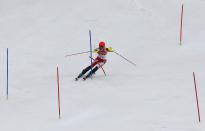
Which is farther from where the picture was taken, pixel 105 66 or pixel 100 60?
pixel 105 66

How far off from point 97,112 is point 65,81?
2.96 metres

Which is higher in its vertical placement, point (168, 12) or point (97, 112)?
point (168, 12)

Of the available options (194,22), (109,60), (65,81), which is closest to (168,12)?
(194,22)

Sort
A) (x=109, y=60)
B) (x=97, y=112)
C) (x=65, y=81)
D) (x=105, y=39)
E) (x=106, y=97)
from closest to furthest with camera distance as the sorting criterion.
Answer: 1. (x=97, y=112)
2. (x=106, y=97)
3. (x=65, y=81)
4. (x=109, y=60)
5. (x=105, y=39)

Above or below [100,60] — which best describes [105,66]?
below

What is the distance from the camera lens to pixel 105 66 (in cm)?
1753

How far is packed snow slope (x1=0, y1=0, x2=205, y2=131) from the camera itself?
1324 cm

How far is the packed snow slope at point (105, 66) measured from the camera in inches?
521

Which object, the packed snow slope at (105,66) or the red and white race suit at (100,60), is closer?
the packed snow slope at (105,66)

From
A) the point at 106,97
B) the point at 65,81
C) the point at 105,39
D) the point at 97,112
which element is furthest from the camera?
the point at 105,39

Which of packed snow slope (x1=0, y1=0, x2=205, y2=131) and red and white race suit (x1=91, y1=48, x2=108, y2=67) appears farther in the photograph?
red and white race suit (x1=91, y1=48, x2=108, y2=67)

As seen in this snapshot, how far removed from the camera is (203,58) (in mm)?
16953

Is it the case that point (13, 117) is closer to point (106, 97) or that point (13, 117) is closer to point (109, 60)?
point (106, 97)

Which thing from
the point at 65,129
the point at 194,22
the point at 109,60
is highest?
the point at 194,22
